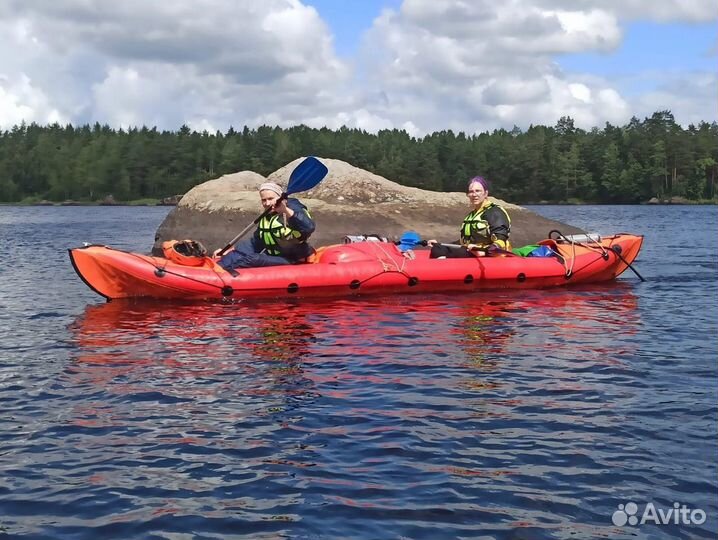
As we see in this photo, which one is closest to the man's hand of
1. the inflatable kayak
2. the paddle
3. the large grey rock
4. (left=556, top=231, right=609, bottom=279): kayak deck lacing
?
the paddle

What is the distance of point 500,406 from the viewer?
19.7 ft

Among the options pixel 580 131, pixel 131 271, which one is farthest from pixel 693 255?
pixel 580 131

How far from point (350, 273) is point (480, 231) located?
233cm

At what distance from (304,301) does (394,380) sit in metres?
4.49

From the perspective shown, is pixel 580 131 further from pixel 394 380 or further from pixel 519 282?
pixel 394 380

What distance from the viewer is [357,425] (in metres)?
5.59

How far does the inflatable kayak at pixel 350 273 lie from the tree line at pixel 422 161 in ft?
221

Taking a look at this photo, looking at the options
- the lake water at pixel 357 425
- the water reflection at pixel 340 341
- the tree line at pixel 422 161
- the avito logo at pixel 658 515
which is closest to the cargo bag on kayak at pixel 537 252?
the water reflection at pixel 340 341

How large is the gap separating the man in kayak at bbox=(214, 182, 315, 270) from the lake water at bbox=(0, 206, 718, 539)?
1.42m

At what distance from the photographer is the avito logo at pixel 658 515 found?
418 cm

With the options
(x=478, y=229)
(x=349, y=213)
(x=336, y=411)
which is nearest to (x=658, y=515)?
(x=336, y=411)

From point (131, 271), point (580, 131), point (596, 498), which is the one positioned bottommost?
point (596, 498)

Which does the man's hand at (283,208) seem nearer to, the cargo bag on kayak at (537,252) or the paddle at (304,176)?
the paddle at (304,176)

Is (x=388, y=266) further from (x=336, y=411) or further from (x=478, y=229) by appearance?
(x=336, y=411)
